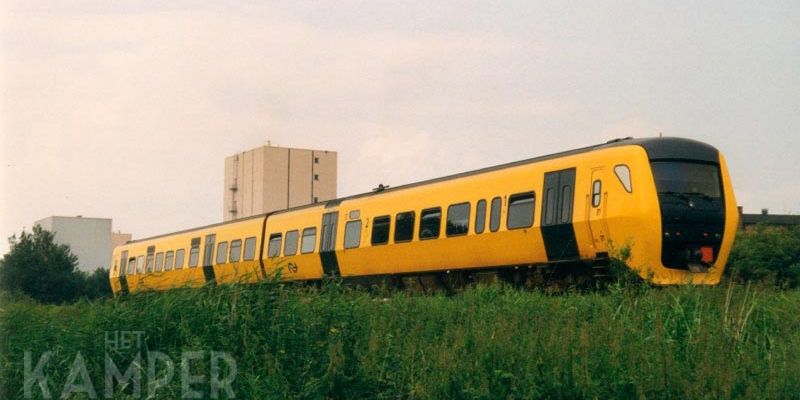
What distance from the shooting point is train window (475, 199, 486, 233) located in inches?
719

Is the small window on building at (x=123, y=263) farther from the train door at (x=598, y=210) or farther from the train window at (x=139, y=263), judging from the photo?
the train door at (x=598, y=210)

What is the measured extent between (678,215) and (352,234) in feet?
29.7

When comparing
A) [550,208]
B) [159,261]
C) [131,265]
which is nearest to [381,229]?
[550,208]

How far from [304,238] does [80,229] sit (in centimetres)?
6804

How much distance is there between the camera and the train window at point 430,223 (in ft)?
64.1

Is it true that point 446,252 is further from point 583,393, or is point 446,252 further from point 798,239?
A: point 798,239

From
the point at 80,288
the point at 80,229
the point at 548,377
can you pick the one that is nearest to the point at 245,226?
the point at 548,377

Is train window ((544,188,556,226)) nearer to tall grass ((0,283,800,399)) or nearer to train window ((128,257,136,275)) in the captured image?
tall grass ((0,283,800,399))

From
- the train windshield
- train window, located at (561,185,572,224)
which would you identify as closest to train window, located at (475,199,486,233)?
train window, located at (561,185,572,224)

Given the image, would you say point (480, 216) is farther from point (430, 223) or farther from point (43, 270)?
point (43, 270)

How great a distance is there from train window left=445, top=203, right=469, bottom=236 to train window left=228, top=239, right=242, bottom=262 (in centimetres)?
1050

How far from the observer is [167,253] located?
110ft

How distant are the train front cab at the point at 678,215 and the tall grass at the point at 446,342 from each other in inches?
84.5

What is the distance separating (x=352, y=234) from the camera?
22.6 m
